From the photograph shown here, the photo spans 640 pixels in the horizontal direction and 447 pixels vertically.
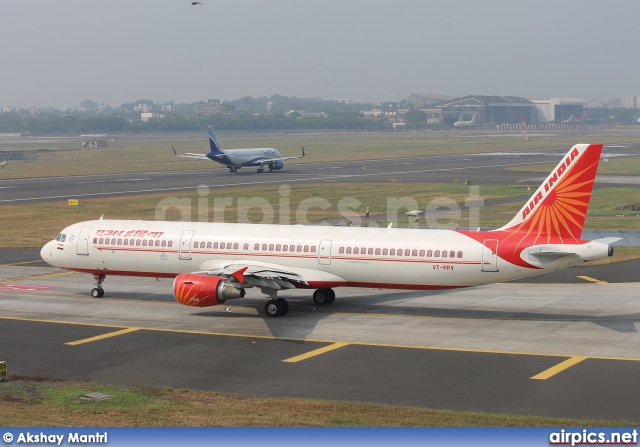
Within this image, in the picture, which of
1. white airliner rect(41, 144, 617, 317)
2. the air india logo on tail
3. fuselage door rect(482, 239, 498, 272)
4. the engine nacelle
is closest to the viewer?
the air india logo on tail

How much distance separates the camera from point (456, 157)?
609 ft

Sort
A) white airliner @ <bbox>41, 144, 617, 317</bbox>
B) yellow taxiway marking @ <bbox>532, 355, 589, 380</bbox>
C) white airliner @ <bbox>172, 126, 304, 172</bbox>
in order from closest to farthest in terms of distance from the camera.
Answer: yellow taxiway marking @ <bbox>532, 355, 589, 380</bbox> → white airliner @ <bbox>41, 144, 617, 317</bbox> → white airliner @ <bbox>172, 126, 304, 172</bbox>

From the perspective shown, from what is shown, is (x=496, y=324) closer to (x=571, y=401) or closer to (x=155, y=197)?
(x=571, y=401)

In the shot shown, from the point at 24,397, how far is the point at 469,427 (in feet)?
48.2

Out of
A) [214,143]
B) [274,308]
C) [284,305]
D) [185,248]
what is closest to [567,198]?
[284,305]

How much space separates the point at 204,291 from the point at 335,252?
23.3 ft

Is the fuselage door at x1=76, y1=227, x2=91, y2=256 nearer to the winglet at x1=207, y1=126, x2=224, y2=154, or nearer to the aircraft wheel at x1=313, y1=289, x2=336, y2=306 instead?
the aircraft wheel at x1=313, y1=289, x2=336, y2=306

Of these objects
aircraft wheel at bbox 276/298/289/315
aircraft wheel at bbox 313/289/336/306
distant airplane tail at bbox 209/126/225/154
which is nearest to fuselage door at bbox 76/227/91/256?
aircraft wheel at bbox 276/298/289/315

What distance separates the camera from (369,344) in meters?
37.3

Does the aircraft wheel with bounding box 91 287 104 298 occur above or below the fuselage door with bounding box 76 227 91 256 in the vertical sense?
below

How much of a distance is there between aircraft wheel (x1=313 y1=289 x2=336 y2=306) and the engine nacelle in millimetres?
6069

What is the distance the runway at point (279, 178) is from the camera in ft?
367

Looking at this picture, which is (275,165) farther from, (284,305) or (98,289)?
(284,305)

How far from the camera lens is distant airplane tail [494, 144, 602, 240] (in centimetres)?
3956
